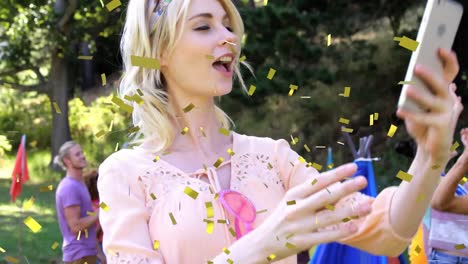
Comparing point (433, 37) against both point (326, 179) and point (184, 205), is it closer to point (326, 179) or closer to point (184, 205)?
point (326, 179)

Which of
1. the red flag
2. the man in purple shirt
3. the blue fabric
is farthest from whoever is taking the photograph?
the red flag

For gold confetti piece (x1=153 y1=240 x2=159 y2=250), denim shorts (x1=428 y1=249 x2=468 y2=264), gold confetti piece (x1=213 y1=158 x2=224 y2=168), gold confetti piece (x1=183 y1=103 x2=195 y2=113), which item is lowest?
denim shorts (x1=428 y1=249 x2=468 y2=264)

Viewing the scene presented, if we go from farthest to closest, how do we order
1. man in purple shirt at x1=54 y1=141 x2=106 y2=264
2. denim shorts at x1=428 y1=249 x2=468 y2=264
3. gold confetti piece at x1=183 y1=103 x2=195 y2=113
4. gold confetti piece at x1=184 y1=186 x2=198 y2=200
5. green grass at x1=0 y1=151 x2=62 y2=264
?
green grass at x1=0 y1=151 x2=62 y2=264
man in purple shirt at x1=54 y1=141 x2=106 y2=264
denim shorts at x1=428 y1=249 x2=468 y2=264
gold confetti piece at x1=183 y1=103 x2=195 y2=113
gold confetti piece at x1=184 y1=186 x2=198 y2=200

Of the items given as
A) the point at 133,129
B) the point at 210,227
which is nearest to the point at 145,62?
the point at 133,129

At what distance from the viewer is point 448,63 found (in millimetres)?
1540

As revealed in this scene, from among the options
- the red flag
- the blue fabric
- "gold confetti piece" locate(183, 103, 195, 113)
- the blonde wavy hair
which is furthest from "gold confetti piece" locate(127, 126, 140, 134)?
the red flag

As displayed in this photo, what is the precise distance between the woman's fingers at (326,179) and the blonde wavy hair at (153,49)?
21.6 inches

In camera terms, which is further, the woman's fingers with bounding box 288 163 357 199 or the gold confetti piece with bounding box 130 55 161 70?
the gold confetti piece with bounding box 130 55 161 70

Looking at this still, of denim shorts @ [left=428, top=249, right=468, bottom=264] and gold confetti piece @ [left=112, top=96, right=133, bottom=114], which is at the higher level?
gold confetti piece @ [left=112, top=96, right=133, bottom=114]

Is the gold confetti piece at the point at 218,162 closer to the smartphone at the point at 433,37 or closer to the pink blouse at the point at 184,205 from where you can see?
the pink blouse at the point at 184,205

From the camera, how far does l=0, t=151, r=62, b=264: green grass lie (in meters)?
8.88

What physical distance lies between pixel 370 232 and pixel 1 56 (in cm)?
1335

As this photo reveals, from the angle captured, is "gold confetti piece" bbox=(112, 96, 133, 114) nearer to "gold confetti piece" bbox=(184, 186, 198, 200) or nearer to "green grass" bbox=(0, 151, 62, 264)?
"gold confetti piece" bbox=(184, 186, 198, 200)

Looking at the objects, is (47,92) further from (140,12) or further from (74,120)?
(140,12)
